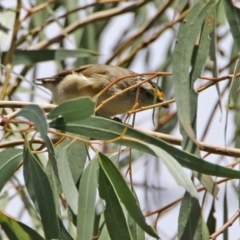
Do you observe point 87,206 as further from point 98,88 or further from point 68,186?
point 98,88

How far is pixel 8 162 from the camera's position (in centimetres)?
238

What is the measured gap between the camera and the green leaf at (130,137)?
218 cm

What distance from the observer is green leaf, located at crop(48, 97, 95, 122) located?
213cm

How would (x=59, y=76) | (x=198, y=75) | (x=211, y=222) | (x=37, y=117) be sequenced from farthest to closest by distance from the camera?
1. (x=59, y=76)
2. (x=211, y=222)
3. (x=198, y=75)
4. (x=37, y=117)

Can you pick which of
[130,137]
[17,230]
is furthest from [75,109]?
[17,230]

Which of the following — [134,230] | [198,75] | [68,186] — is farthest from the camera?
[134,230]

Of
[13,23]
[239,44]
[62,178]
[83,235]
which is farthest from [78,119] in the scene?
[13,23]

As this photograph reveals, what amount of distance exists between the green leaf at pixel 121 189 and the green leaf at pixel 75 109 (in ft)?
0.56

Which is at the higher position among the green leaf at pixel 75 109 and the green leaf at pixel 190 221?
the green leaf at pixel 75 109

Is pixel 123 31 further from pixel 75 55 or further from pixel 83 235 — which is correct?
pixel 83 235

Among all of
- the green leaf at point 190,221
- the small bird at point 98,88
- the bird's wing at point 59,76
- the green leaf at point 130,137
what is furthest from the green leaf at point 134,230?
the bird's wing at point 59,76

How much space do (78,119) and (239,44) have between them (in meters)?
0.53

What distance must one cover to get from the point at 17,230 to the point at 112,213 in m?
0.32

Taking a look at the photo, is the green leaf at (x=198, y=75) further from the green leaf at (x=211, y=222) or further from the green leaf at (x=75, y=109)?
the green leaf at (x=211, y=222)
